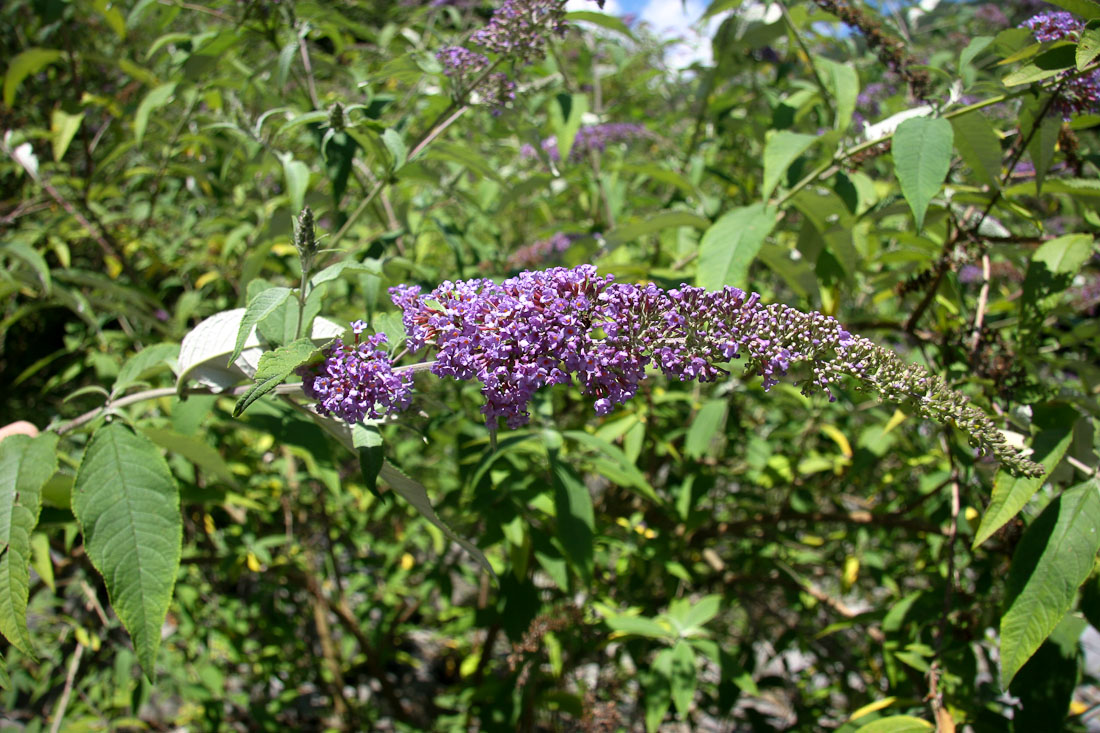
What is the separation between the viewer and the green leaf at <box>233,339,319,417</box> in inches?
36.4

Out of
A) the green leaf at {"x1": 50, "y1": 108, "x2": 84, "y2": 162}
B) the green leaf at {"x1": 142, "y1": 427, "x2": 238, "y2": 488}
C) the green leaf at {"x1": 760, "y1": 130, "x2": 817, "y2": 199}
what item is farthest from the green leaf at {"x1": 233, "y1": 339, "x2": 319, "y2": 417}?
the green leaf at {"x1": 50, "y1": 108, "x2": 84, "y2": 162}

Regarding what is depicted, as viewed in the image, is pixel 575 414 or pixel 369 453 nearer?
pixel 369 453

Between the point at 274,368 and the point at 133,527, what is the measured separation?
44 cm

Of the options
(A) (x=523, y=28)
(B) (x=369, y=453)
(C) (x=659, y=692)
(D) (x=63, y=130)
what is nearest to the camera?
(B) (x=369, y=453)

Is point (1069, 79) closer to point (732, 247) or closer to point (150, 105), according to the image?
point (732, 247)

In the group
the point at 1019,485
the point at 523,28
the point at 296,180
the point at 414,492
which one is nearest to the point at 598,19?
the point at 523,28

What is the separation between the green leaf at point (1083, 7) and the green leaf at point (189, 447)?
1886mm

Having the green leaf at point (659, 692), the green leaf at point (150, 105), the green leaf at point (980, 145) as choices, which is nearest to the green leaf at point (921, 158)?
the green leaf at point (980, 145)

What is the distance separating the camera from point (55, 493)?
59.4 inches

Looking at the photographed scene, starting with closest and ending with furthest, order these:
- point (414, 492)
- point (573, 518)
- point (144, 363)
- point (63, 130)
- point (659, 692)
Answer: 1. point (414, 492)
2. point (144, 363)
3. point (573, 518)
4. point (659, 692)
5. point (63, 130)

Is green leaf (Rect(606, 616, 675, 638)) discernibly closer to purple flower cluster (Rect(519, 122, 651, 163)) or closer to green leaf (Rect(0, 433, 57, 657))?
green leaf (Rect(0, 433, 57, 657))

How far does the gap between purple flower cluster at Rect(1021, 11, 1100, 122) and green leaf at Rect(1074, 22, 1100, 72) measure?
0.20 m

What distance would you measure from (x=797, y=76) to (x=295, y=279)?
7.60 feet

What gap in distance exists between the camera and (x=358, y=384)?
1091mm
